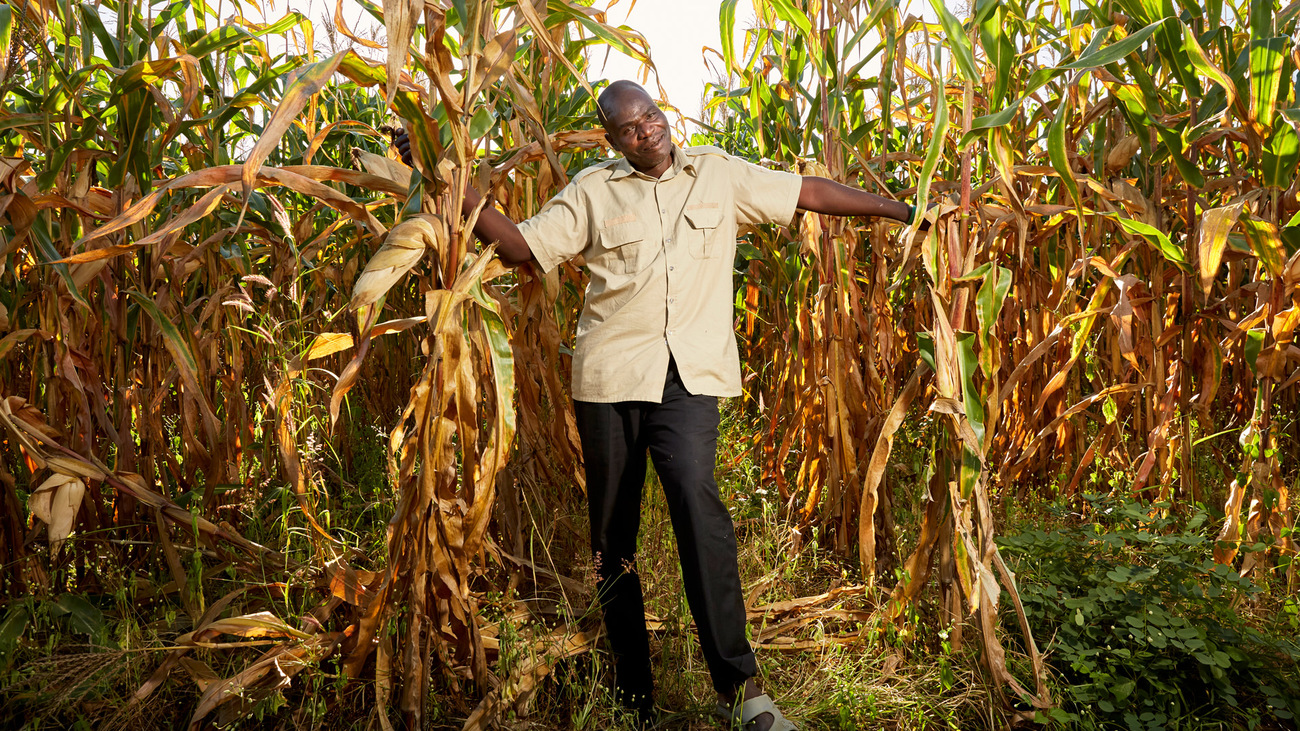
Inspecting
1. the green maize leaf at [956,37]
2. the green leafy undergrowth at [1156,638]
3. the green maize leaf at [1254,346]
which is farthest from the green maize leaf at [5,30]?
the green maize leaf at [1254,346]

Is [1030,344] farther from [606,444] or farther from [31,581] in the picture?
[31,581]

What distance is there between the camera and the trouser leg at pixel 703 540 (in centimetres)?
196

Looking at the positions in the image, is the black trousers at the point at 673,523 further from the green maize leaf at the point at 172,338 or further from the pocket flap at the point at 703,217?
the green maize leaf at the point at 172,338

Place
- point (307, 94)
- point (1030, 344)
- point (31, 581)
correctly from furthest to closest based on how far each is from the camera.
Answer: point (1030, 344) → point (31, 581) → point (307, 94)

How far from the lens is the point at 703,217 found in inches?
83.1

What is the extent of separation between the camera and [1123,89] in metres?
2.04

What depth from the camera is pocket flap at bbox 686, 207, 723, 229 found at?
210cm

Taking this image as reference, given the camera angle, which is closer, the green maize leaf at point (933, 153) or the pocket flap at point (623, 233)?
the green maize leaf at point (933, 153)

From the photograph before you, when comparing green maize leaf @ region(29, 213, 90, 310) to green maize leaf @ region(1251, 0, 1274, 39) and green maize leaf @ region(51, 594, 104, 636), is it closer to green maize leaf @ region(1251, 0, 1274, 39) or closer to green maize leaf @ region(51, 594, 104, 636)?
green maize leaf @ region(51, 594, 104, 636)

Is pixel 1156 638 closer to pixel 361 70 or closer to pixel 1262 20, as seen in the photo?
pixel 1262 20

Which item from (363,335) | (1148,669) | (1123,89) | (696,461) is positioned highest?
(1123,89)

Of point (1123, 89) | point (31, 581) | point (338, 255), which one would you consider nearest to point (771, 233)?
point (1123, 89)

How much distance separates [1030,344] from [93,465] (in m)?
2.84

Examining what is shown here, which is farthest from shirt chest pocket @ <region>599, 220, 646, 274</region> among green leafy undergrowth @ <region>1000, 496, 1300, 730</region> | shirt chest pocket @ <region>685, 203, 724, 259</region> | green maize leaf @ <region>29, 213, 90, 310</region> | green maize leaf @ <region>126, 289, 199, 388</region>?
green leafy undergrowth @ <region>1000, 496, 1300, 730</region>
